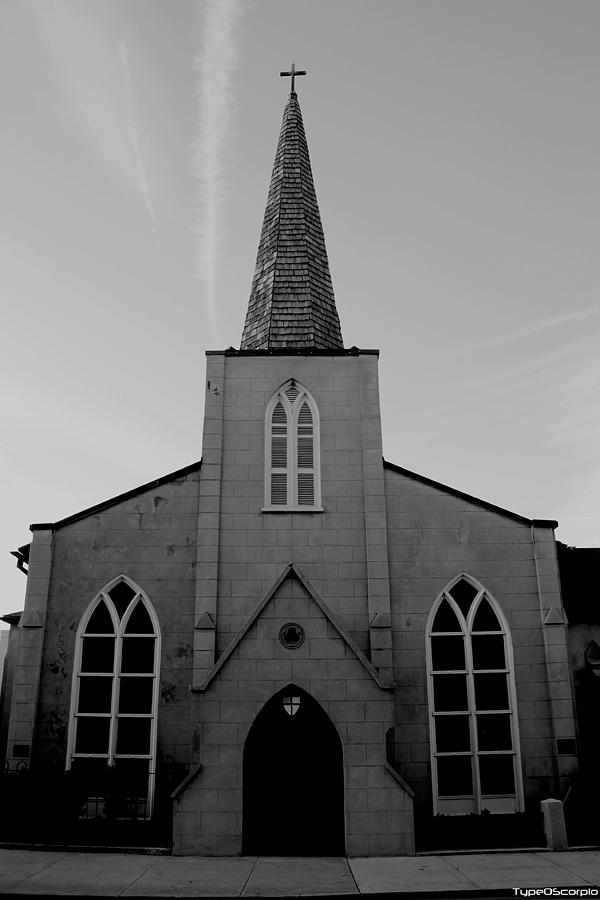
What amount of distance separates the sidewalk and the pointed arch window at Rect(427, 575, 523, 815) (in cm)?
242

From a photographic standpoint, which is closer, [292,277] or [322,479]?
[322,479]

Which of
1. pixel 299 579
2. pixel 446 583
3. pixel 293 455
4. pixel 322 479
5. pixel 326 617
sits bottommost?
pixel 326 617

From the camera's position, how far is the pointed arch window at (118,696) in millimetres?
14758

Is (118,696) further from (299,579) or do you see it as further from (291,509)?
(291,509)

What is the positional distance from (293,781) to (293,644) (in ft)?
8.27

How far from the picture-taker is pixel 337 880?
10.9 meters

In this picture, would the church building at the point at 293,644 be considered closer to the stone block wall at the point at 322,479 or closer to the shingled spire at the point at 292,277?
the stone block wall at the point at 322,479

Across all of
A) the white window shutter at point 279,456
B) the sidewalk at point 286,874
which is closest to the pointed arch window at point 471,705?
the sidewalk at point 286,874

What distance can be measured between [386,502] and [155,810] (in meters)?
8.23

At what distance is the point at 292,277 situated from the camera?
64.0 ft

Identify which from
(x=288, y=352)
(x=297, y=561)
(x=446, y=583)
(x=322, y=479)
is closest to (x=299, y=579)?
(x=297, y=561)

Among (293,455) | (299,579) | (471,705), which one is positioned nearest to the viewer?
(299,579)

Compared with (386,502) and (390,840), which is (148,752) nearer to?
(390,840)

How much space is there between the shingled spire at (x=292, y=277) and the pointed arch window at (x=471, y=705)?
7.41 m
